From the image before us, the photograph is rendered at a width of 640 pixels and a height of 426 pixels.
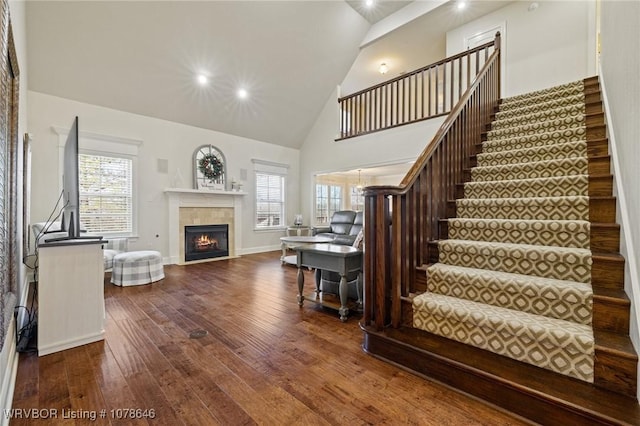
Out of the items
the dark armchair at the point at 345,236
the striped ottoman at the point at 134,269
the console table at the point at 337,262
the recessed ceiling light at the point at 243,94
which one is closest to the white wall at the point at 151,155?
the recessed ceiling light at the point at 243,94

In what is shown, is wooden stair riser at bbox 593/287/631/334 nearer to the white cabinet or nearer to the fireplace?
the white cabinet

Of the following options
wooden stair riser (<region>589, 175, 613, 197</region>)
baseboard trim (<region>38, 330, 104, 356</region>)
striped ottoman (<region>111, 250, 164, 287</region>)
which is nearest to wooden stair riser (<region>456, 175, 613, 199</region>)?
wooden stair riser (<region>589, 175, 613, 197</region>)

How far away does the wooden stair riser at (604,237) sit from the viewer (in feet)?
5.70

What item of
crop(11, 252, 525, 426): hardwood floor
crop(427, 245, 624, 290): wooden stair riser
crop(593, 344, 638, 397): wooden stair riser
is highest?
crop(427, 245, 624, 290): wooden stair riser

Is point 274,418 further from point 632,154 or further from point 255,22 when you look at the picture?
point 255,22

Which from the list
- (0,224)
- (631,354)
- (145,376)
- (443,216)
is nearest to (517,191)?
(443,216)

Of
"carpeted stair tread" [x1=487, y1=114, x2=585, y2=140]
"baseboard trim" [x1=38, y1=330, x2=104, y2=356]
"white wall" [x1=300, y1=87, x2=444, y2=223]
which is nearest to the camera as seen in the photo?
"baseboard trim" [x1=38, y1=330, x2=104, y2=356]

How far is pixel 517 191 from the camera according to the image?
2.46 m

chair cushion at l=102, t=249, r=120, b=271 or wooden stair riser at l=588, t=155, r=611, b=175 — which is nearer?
wooden stair riser at l=588, t=155, r=611, b=175

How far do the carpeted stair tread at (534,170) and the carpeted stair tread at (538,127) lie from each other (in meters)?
0.74

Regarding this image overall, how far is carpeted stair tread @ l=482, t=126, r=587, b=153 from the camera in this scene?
270cm

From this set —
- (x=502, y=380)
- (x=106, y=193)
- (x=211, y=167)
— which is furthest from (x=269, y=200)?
(x=502, y=380)

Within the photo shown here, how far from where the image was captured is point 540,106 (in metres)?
3.43

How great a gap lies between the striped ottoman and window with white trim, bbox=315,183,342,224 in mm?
5156
